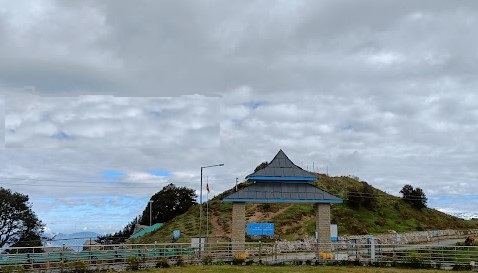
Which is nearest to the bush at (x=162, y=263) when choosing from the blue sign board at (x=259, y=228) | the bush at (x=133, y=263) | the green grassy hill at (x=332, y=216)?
the bush at (x=133, y=263)

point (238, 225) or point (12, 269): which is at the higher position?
point (238, 225)

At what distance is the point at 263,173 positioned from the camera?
3516 centimetres

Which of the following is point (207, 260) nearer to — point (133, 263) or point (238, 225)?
point (238, 225)

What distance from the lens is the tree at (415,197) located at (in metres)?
76.8

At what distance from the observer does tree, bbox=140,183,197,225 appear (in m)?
81.6

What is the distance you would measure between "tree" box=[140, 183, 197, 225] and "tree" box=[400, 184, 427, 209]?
31621 mm

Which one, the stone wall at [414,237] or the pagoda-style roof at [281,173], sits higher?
the pagoda-style roof at [281,173]

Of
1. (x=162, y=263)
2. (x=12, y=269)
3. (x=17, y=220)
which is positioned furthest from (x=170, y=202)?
(x=12, y=269)

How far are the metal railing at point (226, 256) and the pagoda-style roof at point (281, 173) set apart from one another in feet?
14.2

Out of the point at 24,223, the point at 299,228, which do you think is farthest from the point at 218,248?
the point at 24,223

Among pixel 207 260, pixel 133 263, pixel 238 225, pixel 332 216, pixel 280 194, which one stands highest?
pixel 280 194

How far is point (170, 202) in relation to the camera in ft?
274

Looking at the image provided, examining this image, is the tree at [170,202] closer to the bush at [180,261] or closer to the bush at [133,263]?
the bush at [180,261]

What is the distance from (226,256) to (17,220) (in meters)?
35.2
